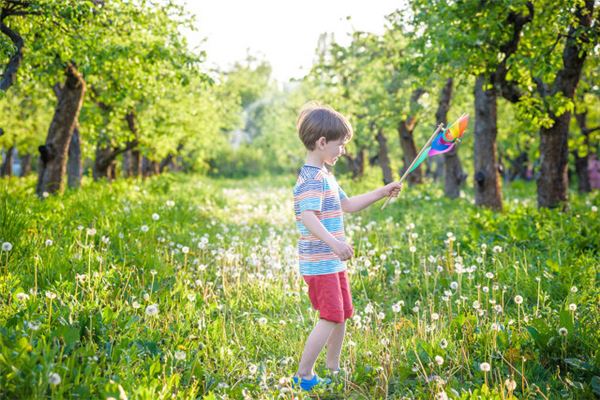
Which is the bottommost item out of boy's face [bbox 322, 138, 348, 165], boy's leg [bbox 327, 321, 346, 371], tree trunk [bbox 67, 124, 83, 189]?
boy's leg [bbox 327, 321, 346, 371]

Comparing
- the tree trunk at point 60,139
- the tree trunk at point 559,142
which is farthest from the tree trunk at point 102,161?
the tree trunk at point 559,142

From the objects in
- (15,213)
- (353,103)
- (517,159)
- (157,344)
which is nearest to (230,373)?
(157,344)

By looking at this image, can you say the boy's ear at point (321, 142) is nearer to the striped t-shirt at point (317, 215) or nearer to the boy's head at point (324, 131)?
the boy's head at point (324, 131)

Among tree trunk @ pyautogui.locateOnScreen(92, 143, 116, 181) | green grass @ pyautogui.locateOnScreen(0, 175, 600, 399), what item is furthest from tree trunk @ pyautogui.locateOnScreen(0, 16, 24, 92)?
tree trunk @ pyautogui.locateOnScreen(92, 143, 116, 181)

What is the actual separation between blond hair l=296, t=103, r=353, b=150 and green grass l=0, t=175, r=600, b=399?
143 centimetres

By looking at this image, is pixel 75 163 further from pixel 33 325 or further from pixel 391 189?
pixel 391 189

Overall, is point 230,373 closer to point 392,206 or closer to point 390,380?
point 390,380

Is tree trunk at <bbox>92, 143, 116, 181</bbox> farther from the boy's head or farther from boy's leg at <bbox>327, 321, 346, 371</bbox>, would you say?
boy's leg at <bbox>327, 321, 346, 371</bbox>

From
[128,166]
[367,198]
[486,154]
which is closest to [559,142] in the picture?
[486,154]

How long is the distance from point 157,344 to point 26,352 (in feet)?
3.54

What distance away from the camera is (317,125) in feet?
12.8

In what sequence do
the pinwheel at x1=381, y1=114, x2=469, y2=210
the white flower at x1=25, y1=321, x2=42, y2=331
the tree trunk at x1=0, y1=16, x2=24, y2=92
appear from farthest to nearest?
the tree trunk at x1=0, y1=16, x2=24, y2=92, the pinwheel at x1=381, y1=114, x2=469, y2=210, the white flower at x1=25, y1=321, x2=42, y2=331

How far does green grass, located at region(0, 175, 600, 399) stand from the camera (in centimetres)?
324

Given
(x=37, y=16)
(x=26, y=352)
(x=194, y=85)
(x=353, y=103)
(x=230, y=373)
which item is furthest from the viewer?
(x=194, y=85)
